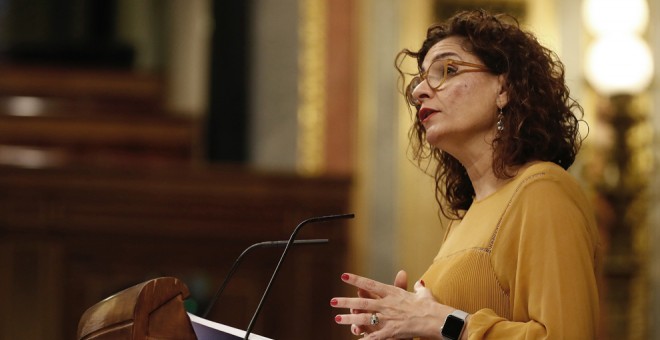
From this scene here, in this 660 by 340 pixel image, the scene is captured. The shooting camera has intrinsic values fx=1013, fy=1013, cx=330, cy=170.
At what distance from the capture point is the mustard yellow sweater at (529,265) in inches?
61.2

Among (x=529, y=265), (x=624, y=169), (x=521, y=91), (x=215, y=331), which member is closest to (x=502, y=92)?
(x=521, y=91)

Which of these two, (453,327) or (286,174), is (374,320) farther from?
(286,174)

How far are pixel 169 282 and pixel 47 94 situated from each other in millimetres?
4835

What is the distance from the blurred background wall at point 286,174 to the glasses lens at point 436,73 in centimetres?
262

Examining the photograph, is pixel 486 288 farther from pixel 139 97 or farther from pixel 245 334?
pixel 139 97

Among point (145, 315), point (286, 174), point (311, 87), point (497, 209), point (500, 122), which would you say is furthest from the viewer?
point (311, 87)

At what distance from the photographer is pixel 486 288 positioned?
1.68 metres

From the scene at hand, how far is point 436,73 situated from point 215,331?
0.65 metres

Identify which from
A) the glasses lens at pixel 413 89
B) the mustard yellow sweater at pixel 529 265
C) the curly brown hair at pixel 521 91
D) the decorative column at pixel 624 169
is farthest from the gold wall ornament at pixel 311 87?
the mustard yellow sweater at pixel 529 265

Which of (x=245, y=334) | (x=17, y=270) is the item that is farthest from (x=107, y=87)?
(x=245, y=334)

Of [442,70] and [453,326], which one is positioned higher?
[442,70]

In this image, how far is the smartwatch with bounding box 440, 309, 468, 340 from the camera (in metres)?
1.60

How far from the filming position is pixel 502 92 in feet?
6.08

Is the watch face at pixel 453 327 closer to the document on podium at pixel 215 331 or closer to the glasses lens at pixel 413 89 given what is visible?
the document on podium at pixel 215 331
